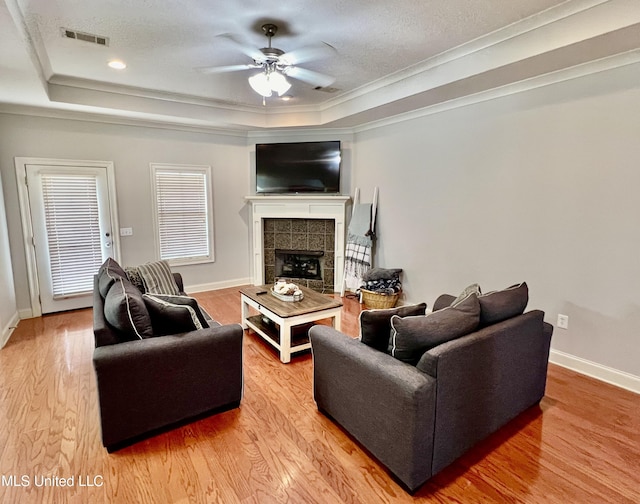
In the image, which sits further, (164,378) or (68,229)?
(68,229)

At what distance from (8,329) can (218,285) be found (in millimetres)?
2766

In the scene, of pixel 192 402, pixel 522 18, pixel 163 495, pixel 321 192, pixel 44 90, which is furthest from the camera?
pixel 321 192

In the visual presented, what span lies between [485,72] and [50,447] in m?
4.36

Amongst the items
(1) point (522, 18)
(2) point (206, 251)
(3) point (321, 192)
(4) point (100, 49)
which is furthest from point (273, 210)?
(1) point (522, 18)

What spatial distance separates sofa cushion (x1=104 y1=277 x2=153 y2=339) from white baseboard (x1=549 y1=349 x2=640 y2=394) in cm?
360

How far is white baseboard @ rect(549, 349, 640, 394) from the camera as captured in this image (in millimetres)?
2871

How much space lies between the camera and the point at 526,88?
3359mm

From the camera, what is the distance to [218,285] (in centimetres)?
605

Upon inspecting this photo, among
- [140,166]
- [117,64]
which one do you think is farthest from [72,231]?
[117,64]

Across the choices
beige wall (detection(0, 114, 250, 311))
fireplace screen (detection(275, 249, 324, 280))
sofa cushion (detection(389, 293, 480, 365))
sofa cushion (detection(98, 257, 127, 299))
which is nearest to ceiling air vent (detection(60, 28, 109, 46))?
sofa cushion (detection(98, 257, 127, 299))

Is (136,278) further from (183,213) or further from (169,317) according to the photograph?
(183,213)

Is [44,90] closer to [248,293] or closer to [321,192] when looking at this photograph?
Result: [248,293]

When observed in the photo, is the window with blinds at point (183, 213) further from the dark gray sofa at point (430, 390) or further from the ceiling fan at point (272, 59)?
the dark gray sofa at point (430, 390)

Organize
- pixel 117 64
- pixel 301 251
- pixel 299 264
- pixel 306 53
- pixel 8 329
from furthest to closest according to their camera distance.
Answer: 1. pixel 299 264
2. pixel 301 251
3. pixel 8 329
4. pixel 117 64
5. pixel 306 53
